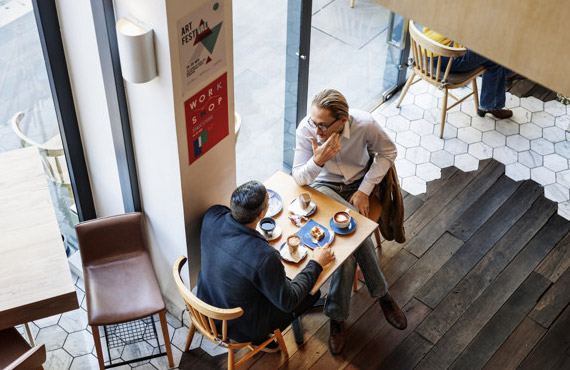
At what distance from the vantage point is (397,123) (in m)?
5.53

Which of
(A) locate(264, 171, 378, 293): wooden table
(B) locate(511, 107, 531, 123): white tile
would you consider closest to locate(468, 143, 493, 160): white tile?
(B) locate(511, 107, 531, 123): white tile

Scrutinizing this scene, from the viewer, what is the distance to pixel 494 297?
14.1 ft

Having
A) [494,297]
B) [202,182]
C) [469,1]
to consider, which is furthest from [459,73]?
[469,1]

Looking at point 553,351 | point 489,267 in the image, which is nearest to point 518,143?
point 489,267

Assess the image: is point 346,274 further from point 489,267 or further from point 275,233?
point 489,267

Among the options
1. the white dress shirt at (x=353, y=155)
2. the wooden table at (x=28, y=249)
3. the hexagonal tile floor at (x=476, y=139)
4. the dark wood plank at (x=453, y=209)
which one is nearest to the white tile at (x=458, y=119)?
the hexagonal tile floor at (x=476, y=139)

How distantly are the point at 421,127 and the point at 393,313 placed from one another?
2020mm

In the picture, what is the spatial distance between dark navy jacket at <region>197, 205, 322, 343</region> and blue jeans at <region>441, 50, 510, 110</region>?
2.64 m

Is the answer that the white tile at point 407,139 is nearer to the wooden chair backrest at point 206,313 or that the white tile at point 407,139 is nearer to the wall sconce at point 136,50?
the wooden chair backrest at point 206,313

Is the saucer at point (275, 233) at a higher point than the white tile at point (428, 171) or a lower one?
higher

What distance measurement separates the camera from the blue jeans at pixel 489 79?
5.09 metres

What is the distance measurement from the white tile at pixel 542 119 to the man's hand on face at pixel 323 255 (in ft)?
10.3

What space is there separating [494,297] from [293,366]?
4.96 feet

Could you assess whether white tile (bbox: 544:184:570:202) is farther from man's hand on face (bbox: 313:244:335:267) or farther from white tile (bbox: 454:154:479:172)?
man's hand on face (bbox: 313:244:335:267)
